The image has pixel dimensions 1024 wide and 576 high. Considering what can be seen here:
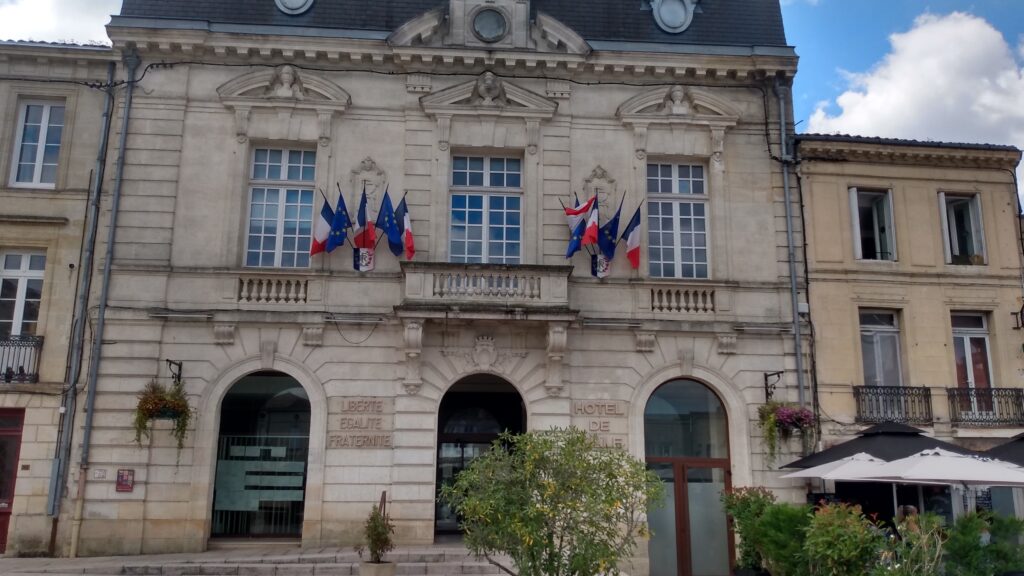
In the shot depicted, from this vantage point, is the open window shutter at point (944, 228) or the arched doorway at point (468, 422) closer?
the open window shutter at point (944, 228)

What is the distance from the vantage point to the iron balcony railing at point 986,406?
14094 millimetres

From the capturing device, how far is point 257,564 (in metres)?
11.7

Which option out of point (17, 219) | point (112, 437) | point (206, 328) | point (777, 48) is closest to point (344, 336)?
point (206, 328)

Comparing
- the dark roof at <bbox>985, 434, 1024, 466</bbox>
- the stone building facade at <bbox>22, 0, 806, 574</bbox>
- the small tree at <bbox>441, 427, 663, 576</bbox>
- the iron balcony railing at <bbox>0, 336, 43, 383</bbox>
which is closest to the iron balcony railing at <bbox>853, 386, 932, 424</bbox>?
the stone building facade at <bbox>22, 0, 806, 574</bbox>

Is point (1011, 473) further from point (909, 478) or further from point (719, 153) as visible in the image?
point (719, 153)

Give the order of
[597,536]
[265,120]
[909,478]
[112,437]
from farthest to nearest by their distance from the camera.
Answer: [265,120], [112,437], [909,478], [597,536]

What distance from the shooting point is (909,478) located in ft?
33.4

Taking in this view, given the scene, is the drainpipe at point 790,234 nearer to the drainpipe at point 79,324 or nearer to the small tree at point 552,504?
the small tree at point 552,504

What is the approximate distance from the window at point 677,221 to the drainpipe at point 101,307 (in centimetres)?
918

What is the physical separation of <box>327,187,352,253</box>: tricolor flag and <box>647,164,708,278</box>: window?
17.5ft

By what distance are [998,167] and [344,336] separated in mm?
12393

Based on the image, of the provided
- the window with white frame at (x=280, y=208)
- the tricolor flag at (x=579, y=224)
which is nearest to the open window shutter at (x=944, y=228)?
the tricolor flag at (x=579, y=224)

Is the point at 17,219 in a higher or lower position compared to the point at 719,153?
lower

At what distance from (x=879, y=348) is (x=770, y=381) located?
223 cm
